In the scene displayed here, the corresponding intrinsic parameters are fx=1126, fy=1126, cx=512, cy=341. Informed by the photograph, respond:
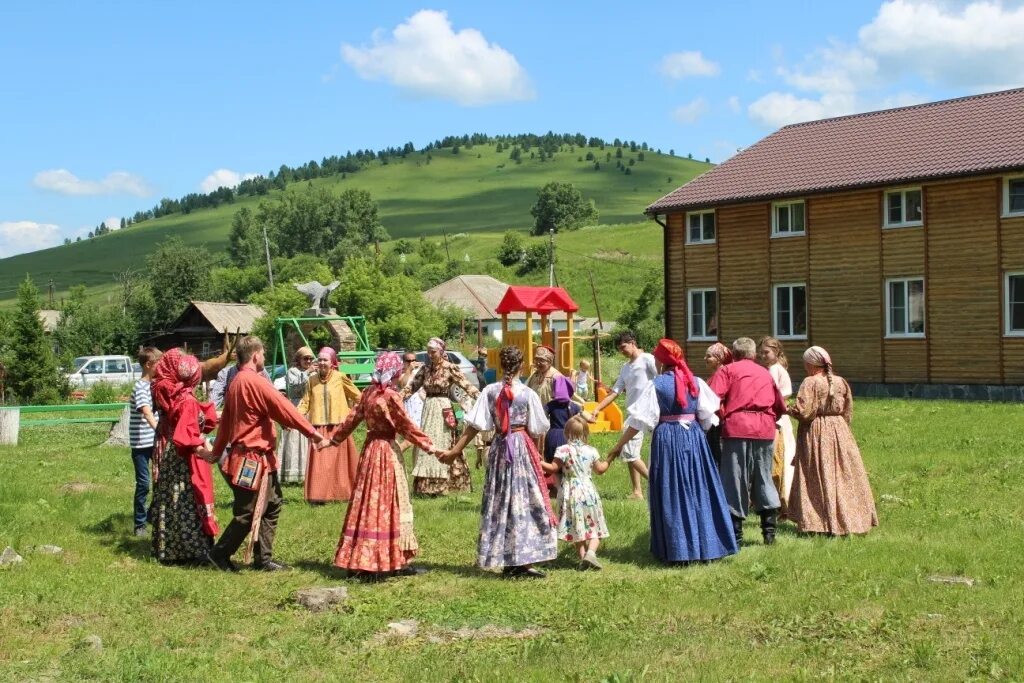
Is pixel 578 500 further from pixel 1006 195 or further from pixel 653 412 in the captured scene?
pixel 1006 195

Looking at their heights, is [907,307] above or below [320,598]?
above

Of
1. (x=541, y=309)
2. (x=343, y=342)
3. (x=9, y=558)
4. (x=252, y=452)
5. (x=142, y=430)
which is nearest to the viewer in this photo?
(x=252, y=452)

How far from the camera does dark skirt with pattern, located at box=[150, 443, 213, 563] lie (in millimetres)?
9750

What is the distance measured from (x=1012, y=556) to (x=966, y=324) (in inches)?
774

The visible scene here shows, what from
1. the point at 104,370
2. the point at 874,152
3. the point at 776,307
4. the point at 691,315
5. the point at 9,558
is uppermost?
the point at 874,152

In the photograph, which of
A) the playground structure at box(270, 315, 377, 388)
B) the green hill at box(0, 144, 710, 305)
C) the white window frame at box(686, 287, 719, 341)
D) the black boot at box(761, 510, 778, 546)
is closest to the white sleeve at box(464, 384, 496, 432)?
the black boot at box(761, 510, 778, 546)

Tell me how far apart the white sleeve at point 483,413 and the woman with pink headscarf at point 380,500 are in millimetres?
422

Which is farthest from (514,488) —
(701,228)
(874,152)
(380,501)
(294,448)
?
(701,228)

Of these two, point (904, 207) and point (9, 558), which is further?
point (904, 207)

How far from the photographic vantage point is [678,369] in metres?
9.48

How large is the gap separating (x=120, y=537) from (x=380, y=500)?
11.6 ft

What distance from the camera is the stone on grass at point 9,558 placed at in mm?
9484

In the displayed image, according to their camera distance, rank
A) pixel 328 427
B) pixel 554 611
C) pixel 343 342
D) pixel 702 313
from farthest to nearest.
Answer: pixel 702 313, pixel 343 342, pixel 328 427, pixel 554 611

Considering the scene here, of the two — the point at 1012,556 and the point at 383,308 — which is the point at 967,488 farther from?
the point at 383,308
